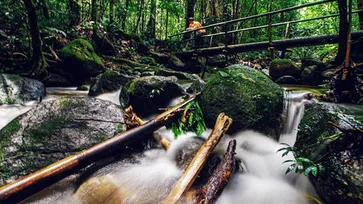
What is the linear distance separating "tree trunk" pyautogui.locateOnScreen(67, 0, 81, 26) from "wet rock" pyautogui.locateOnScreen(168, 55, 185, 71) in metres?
5.66

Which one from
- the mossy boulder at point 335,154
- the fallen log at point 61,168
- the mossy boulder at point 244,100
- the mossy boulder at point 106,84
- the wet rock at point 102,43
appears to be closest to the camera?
the fallen log at point 61,168

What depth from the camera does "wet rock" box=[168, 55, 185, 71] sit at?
12430 mm

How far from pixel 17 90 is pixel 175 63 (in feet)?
26.4

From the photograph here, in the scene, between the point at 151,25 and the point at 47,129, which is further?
the point at 151,25

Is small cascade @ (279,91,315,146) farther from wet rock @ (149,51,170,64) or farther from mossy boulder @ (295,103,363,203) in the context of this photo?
wet rock @ (149,51,170,64)

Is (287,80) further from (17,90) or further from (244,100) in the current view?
(17,90)

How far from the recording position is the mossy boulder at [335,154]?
2.16 m

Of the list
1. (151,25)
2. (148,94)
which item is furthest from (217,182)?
→ (151,25)

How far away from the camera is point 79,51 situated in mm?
8555

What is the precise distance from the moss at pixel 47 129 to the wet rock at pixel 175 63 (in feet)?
31.0

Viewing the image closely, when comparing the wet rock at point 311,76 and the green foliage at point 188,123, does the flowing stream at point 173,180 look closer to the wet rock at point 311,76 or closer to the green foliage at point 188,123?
the green foliage at point 188,123

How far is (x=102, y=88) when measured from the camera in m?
6.61

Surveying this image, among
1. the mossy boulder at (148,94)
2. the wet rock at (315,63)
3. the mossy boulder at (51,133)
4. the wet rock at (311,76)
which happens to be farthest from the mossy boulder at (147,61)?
the mossy boulder at (51,133)

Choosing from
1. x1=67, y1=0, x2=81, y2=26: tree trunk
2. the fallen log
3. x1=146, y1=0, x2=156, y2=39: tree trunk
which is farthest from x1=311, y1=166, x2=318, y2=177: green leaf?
x1=146, y1=0, x2=156, y2=39: tree trunk
